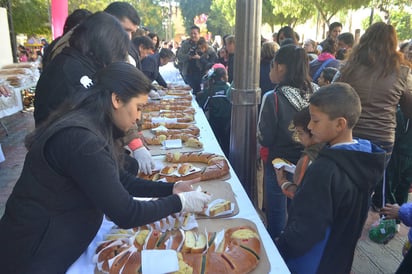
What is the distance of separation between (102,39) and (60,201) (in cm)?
83

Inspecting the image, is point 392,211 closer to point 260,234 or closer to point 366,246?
point 260,234

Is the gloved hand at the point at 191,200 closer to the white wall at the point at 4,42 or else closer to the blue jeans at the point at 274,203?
the blue jeans at the point at 274,203

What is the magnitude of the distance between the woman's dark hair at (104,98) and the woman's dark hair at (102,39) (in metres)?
0.51

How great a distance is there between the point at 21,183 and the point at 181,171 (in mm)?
1025

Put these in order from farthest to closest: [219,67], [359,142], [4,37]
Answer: [4,37], [219,67], [359,142]

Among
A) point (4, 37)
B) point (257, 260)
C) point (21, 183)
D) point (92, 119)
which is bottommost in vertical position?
point (257, 260)

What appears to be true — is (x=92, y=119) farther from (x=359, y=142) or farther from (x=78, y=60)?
(x=359, y=142)

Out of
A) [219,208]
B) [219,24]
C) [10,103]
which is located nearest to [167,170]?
[219,208]

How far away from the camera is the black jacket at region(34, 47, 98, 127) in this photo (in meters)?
1.72

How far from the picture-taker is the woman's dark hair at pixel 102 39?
5.25 feet

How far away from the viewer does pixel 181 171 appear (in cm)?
203

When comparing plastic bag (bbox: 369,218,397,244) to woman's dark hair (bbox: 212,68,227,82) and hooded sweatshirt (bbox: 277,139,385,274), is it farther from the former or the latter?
woman's dark hair (bbox: 212,68,227,82)

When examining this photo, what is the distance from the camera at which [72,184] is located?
1.08m

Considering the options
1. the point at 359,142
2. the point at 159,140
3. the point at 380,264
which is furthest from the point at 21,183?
the point at 380,264
